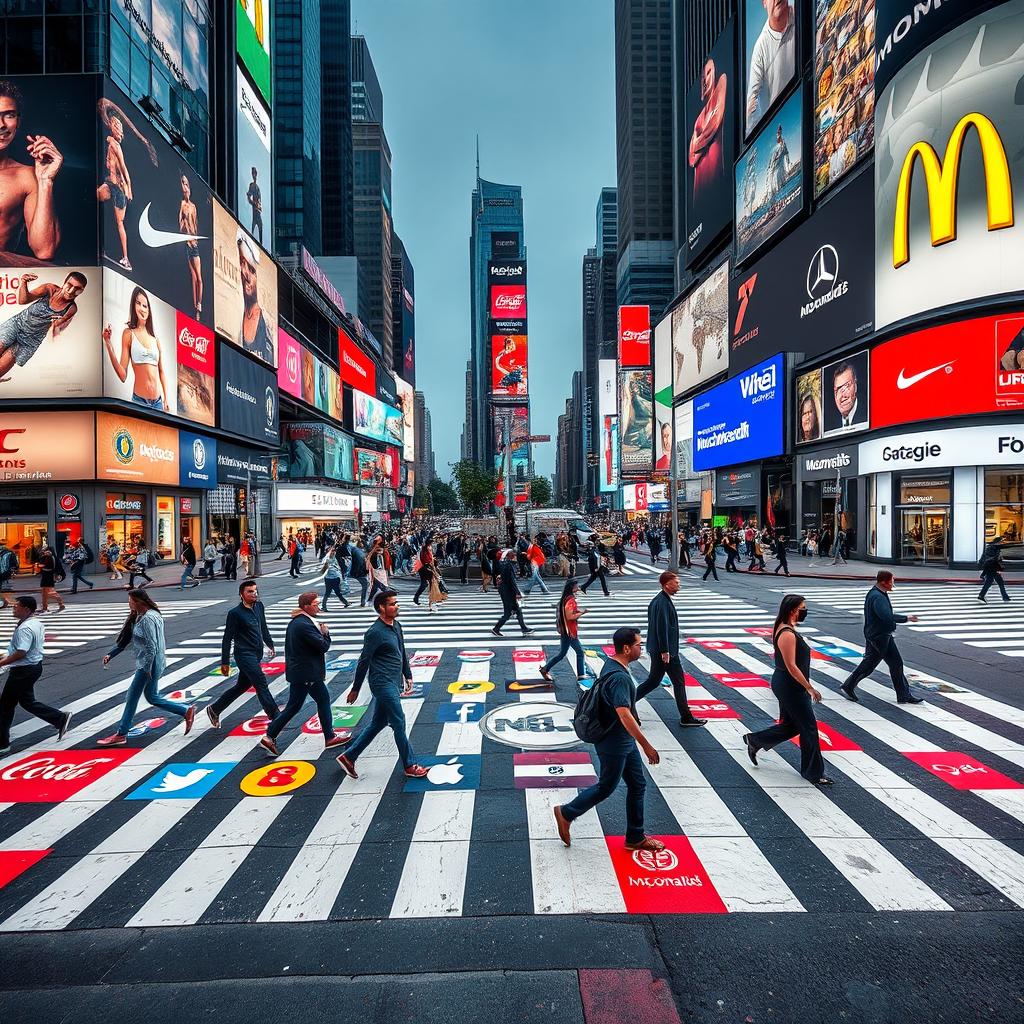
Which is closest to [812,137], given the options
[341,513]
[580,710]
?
[580,710]

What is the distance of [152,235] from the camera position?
105 feet

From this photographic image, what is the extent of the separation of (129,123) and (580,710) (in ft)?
129

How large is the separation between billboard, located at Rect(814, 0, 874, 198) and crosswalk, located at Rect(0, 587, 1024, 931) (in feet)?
123

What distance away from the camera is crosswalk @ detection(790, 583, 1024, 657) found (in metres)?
12.1

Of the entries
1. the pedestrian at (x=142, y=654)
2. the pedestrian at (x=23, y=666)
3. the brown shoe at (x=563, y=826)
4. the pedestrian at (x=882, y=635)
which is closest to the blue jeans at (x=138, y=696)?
the pedestrian at (x=142, y=654)

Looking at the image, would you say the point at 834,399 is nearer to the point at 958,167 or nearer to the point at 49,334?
the point at 958,167

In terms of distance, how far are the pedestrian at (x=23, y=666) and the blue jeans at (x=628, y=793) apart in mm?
5953

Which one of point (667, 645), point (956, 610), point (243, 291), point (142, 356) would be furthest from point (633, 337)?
point (667, 645)

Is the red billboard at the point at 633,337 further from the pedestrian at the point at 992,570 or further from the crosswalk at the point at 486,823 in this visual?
the crosswalk at the point at 486,823

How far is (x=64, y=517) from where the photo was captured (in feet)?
92.0

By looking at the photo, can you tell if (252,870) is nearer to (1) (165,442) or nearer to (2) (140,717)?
(2) (140,717)

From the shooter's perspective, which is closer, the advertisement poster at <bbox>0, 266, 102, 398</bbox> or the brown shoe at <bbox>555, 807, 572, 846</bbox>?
the brown shoe at <bbox>555, 807, 572, 846</bbox>

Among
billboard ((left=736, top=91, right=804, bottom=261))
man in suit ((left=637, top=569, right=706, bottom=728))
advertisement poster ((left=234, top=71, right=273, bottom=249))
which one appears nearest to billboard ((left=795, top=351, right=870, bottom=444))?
billboard ((left=736, top=91, right=804, bottom=261))

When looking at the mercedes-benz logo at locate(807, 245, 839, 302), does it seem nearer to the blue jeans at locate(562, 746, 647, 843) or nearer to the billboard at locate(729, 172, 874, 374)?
the billboard at locate(729, 172, 874, 374)
